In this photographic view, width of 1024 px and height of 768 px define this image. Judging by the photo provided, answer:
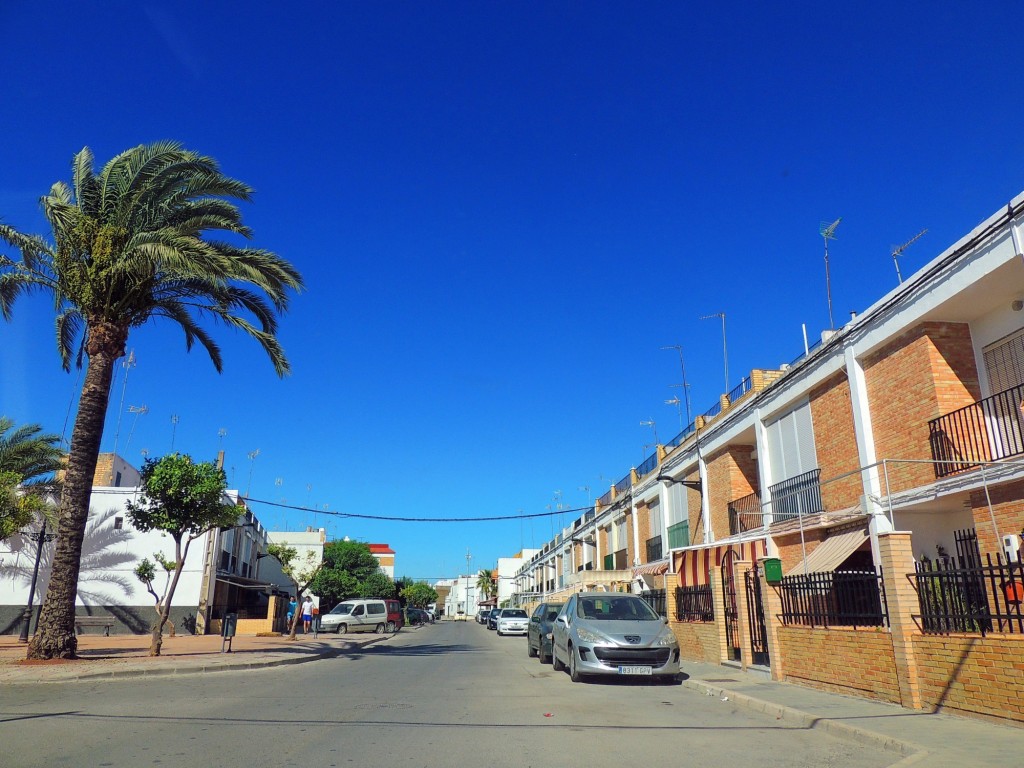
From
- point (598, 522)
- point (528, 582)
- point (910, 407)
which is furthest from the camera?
point (528, 582)

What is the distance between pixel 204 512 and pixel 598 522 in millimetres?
28864

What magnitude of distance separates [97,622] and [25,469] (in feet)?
21.8

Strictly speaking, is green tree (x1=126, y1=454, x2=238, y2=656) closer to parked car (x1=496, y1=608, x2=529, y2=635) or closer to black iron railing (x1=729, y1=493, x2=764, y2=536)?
black iron railing (x1=729, y1=493, x2=764, y2=536)

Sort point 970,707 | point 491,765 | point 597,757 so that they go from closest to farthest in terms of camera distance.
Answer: point 491,765 → point 597,757 → point 970,707

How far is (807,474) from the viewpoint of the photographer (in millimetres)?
18484

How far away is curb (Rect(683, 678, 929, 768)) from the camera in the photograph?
7.07 m

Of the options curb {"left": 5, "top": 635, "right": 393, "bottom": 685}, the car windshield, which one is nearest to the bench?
curb {"left": 5, "top": 635, "right": 393, "bottom": 685}

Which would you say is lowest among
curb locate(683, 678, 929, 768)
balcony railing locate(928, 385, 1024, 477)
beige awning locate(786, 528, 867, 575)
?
curb locate(683, 678, 929, 768)

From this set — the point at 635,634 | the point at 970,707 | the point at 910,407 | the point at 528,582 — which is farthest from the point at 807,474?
the point at 528,582

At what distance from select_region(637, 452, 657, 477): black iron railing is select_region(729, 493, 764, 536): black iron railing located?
31.2 ft

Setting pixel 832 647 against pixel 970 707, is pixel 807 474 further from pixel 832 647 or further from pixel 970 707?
pixel 970 707

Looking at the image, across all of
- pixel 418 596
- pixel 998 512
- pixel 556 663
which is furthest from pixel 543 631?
pixel 418 596

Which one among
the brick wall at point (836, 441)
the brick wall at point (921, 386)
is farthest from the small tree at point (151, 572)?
the brick wall at point (921, 386)

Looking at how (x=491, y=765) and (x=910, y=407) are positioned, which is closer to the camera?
(x=491, y=765)
